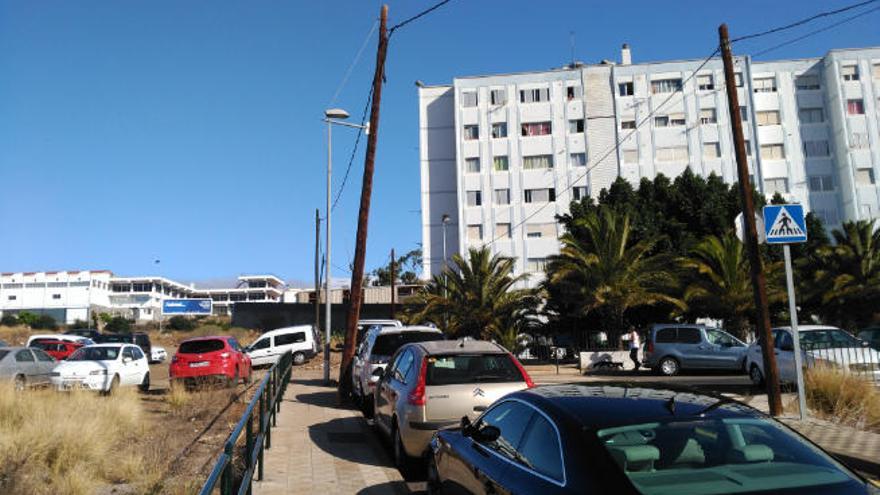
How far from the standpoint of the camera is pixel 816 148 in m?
59.8

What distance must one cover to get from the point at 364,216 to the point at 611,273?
14179 millimetres

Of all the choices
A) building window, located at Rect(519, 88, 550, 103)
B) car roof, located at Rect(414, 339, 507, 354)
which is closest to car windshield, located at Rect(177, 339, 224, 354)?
car roof, located at Rect(414, 339, 507, 354)

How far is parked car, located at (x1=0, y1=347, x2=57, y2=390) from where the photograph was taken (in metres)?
17.8

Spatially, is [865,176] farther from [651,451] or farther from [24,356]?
[651,451]

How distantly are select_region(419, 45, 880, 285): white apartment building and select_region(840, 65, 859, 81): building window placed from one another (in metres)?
0.10

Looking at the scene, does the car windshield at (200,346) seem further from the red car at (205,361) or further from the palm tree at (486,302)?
the palm tree at (486,302)

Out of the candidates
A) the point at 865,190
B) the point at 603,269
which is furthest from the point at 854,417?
the point at 865,190

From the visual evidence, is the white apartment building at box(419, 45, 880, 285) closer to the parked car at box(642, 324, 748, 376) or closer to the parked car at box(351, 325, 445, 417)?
the parked car at box(642, 324, 748, 376)

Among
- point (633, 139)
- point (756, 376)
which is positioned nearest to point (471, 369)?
point (756, 376)

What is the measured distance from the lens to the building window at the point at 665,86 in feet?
198

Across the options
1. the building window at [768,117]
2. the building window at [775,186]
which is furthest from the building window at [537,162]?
the building window at [775,186]

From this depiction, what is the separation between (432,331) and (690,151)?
50878mm

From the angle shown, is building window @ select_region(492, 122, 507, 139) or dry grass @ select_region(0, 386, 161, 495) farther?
building window @ select_region(492, 122, 507, 139)

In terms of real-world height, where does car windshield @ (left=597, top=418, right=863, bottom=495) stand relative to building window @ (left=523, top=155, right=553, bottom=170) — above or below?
below
